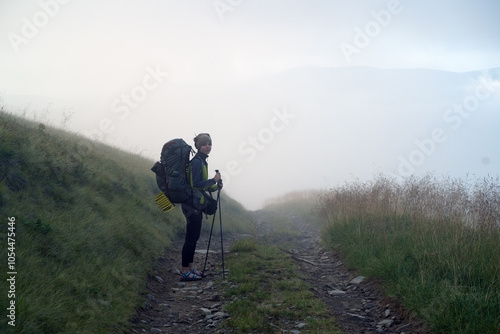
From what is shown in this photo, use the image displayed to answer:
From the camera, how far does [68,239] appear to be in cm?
550

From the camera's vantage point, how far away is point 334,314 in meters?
5.61

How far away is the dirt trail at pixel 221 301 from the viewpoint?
5199 millimetres

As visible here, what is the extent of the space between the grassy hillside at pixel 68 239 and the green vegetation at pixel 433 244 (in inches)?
167

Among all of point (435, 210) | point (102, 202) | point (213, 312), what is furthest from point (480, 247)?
point (102, 202)

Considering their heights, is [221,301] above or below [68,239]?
below

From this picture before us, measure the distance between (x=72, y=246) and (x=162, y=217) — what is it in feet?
16.6

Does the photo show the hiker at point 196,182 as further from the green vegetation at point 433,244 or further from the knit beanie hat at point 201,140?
the green vegetation at point 433,244

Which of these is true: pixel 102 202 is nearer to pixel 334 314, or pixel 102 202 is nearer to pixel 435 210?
pixel 334 314

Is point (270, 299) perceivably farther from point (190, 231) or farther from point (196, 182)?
point (196, 182)

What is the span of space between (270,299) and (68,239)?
3.39m

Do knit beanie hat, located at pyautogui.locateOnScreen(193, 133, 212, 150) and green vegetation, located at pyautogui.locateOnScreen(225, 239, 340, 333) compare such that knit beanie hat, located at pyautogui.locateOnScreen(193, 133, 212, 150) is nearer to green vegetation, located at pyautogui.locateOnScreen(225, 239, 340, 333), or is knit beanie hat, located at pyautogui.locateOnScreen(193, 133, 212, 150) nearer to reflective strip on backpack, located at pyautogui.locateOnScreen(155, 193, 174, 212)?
reflective strip on backpack, located at pyautogui.locateOnScreen(155, 193, 174, 212)

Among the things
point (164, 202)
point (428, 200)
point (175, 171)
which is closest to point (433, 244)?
point (428, 200)

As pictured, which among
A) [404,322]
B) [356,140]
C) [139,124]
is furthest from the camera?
[356,140]

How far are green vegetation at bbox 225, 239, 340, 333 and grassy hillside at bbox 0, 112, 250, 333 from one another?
1.66 m
